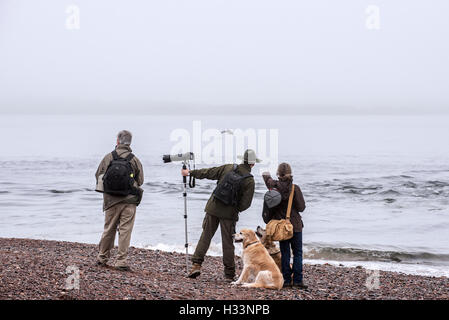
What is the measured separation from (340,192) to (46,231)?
16.1 metres

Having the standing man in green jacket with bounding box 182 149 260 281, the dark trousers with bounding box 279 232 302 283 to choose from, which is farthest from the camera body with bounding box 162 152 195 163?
the dark trousers with bounding box 279 232 302 283

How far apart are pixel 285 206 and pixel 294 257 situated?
80 centimetres

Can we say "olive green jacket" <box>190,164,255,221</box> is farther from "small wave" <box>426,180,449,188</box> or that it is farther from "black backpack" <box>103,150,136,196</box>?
"small wave" <box>426,180,449,188</box>

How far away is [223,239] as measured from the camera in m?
8.98

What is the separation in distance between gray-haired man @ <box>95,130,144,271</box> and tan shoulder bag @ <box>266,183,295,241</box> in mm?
2163

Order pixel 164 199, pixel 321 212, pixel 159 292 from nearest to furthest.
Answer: pixel 159 292
pixel 321 212
pixel 164 199

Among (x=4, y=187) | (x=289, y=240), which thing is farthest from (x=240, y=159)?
(x=4, y=187)

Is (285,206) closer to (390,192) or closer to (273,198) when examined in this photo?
(273,198)

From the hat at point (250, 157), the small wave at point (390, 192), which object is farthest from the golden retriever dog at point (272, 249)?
the small wave at point (390, 192)

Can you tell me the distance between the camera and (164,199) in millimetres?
25859

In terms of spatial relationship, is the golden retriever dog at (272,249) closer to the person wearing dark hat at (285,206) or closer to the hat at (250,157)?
the person wearing dark hat at (285,206)

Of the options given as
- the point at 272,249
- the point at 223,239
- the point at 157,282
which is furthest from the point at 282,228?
the point at 157,282

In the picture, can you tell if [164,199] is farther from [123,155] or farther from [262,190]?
[123,155]

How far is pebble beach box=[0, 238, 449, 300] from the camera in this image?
7.21m
